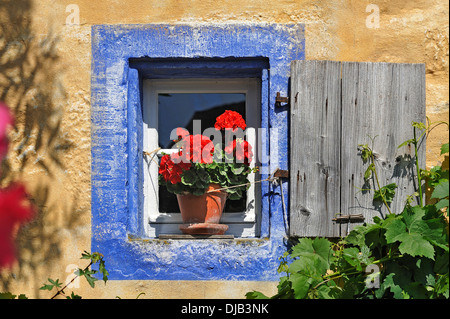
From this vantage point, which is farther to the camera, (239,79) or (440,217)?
(239,79)

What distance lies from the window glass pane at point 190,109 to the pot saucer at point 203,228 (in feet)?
0.91

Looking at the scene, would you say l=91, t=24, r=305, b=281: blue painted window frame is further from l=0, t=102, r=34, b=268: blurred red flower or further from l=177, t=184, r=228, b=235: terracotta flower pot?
l=0, t=102, r=34, b=268: blurred red flower

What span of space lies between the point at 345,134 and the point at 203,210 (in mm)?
1003

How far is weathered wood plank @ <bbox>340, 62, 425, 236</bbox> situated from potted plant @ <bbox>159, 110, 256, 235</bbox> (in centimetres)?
63

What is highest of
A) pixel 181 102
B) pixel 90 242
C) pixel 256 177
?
pixel 181 102

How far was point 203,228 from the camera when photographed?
10.5 feet

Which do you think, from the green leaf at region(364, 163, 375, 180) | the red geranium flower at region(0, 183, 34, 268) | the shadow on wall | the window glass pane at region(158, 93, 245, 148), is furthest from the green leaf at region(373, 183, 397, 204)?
the red geranium flower at region(0, 183, 34, 268)

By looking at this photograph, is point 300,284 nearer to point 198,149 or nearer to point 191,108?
point 198,149

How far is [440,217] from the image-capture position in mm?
2811

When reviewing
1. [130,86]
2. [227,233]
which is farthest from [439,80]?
[130,86]

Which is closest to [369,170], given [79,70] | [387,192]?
[387,192]

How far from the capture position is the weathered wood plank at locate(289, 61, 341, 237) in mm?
3096

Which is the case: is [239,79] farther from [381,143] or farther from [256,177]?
[381,143]
